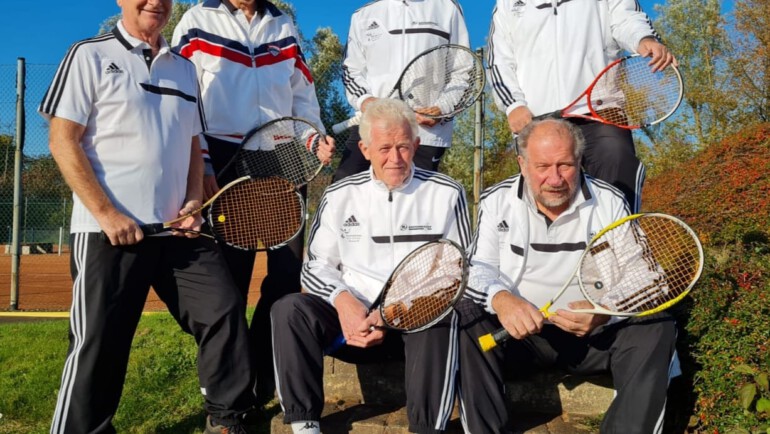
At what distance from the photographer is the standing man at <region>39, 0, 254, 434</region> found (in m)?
3.13

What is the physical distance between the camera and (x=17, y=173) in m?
8.42

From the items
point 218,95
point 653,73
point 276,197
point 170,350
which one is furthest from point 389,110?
point 170,350

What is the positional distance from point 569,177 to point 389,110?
3.25 ft

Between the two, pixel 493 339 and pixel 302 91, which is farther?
pixel 302 91

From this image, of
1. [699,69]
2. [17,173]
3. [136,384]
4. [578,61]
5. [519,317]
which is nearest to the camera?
[519,317]

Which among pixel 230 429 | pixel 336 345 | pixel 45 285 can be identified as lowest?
pixel 45 285

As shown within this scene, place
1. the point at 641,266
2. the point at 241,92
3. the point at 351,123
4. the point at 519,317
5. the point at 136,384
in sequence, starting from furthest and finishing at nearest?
the point at 136,384 < the point at 351,123 < the point at 241,92 < the point at 641,266 < the point at 519,317

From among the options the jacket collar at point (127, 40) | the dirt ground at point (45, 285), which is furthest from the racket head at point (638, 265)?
the dirt ground at point (45, 285)

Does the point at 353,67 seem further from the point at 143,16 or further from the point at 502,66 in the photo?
the point at 143,16

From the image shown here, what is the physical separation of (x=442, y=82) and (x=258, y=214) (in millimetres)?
1515

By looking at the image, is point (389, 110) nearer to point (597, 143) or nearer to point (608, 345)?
point (597, 143)

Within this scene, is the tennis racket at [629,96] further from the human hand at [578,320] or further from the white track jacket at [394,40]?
the human hand at [578,320]

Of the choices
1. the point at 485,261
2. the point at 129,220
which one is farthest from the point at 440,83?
the point at 129,220

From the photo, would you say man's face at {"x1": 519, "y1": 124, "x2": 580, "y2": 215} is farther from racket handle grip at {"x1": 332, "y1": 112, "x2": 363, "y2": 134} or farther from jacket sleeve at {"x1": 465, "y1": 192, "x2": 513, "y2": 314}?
racket handle grip at {"x1": 332, "y1": 112, "x2": 363, "y2": 134}
